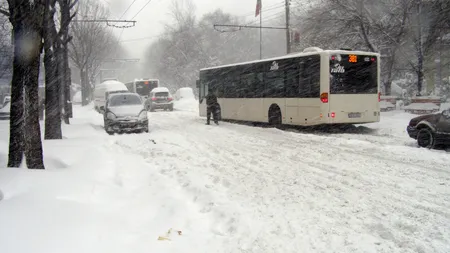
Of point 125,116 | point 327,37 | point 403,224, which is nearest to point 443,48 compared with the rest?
point 327,37

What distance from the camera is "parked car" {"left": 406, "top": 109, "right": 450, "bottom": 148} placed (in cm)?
975

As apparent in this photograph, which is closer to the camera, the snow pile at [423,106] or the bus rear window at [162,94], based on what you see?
the snow pile at [423,106]

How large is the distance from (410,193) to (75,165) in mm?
5771

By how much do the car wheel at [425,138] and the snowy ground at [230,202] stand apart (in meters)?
0.73

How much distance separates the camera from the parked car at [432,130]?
32.0 ft

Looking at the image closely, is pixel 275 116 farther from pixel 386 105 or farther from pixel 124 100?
pixel 386 105

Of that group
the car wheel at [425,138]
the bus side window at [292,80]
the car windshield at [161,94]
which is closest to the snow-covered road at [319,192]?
the car wheel at [425,138]

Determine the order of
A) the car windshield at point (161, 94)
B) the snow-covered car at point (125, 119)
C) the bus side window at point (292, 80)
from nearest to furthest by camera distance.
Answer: the bus side window at point (292, 80) → the snow-covered car at point (125, 119) → the car windshield at point (161, 94)

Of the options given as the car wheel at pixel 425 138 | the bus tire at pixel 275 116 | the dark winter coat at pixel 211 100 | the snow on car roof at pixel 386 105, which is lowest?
the car wheel at pixel 425 138

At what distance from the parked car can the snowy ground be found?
1.99ft

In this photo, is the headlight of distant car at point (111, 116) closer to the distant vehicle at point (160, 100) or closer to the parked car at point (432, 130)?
the parked car at point (432, 130)

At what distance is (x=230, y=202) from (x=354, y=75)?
10048 millimetres

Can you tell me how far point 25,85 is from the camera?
23.3ft

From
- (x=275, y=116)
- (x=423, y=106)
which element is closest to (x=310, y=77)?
(x=275, y=116)
